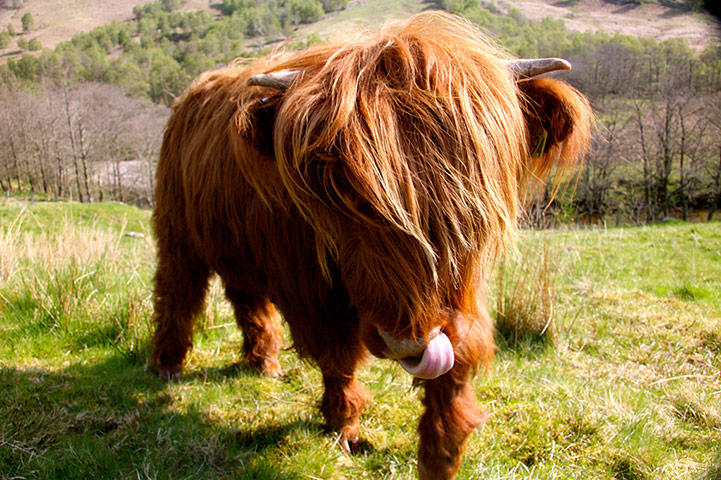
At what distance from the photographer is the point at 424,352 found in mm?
1328

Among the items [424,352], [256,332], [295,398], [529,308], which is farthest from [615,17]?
[424,352]

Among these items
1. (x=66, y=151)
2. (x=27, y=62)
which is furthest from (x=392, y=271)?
(x=27, y=62)

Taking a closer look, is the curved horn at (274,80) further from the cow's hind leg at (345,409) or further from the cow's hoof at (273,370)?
the cow's hoof at (273,370)

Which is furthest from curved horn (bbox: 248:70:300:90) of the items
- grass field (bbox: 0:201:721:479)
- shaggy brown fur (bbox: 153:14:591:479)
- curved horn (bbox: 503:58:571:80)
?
grass field (bbox: 0:201:721:479)

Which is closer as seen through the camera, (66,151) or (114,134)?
(66,151)

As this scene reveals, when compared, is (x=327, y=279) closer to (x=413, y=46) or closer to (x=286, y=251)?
(x=286, y=251)

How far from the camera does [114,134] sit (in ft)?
126

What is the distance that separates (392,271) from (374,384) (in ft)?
6.16

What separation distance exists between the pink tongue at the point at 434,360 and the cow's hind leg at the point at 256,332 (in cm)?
211

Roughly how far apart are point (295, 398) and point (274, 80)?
2136mm

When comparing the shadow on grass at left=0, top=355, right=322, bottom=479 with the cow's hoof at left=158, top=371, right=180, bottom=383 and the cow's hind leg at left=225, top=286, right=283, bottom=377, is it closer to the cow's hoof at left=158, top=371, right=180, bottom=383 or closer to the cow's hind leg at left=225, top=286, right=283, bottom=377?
the cow's hoof at left=158, top=371, right=180, bottom=383

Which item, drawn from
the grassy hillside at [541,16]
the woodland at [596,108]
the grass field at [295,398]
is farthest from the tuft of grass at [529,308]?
the grassy hillside at [541,16]

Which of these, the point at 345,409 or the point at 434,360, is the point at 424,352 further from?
the point at 345,409

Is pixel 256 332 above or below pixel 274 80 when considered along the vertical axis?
below
